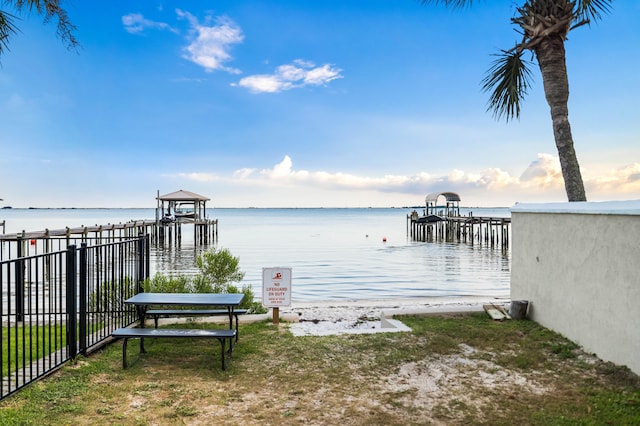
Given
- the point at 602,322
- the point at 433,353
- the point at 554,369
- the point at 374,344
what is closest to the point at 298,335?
the point at 374,344

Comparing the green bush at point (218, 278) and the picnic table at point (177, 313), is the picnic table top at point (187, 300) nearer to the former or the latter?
the picnic table at point (177, 313)

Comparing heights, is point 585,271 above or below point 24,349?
above

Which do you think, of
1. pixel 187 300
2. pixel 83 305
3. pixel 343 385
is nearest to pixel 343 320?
pixel 187 300

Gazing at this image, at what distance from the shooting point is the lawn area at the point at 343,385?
4.29m

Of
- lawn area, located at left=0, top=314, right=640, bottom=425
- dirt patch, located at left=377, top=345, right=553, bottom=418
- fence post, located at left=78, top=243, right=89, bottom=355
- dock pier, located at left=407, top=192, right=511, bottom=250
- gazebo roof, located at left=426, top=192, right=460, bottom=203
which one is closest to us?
lawn area, located at left=0, top=314, right=640, bottom=425

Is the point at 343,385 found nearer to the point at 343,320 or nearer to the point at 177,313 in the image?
the point at 177,313

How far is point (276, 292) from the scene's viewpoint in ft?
27.2

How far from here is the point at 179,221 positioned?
45.3 m

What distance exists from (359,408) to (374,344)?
225cm

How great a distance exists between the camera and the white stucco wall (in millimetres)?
5480

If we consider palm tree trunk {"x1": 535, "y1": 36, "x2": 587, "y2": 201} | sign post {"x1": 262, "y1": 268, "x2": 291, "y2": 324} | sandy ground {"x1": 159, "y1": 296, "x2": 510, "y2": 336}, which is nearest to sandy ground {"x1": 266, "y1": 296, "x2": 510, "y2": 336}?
sandy ground {"x1": 159, "y1": 296, "x2": 510, "y2": 336}

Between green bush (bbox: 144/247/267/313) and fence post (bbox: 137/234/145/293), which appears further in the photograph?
green bush (bbox: 144/247/267/313)

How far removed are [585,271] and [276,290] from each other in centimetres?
467

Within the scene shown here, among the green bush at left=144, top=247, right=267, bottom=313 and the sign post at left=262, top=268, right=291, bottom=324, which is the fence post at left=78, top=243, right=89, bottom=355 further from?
the green bush at left=144, top=247, right=267, bottom=313
